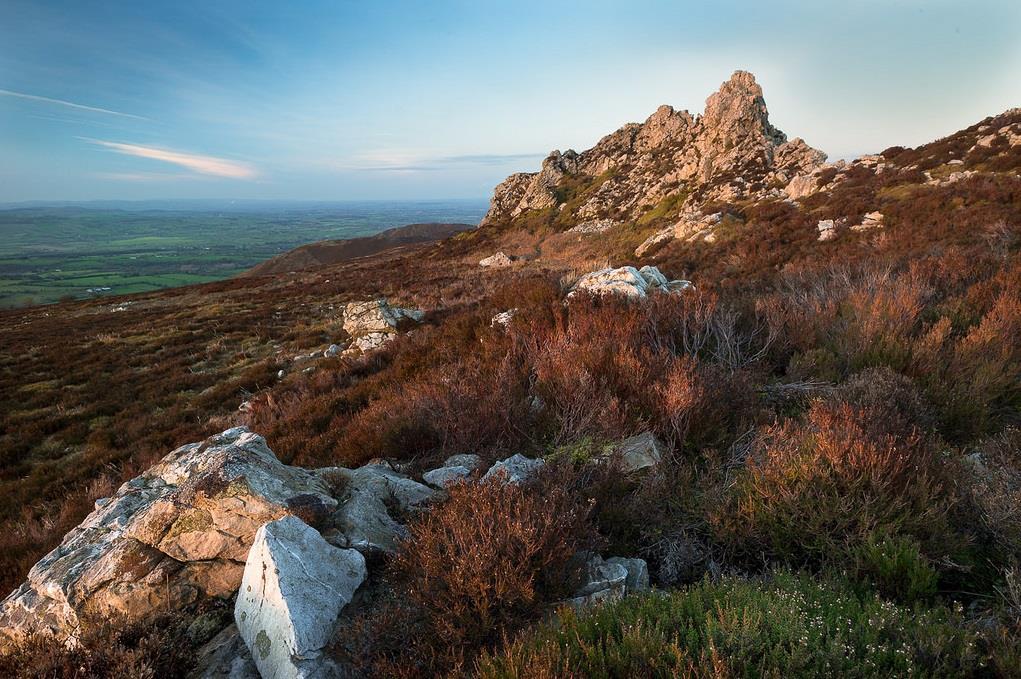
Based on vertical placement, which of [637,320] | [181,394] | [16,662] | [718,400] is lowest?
[181,394]

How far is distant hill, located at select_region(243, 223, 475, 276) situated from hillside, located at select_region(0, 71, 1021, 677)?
61.3 m

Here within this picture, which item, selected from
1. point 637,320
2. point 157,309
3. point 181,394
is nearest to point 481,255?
point 157,309

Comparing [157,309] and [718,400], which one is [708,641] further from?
[157,309]

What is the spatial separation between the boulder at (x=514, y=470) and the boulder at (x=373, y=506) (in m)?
0.54

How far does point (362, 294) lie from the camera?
29.3 metres

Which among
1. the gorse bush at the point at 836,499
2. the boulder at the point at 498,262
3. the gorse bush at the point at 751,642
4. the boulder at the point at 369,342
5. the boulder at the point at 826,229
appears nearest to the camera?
the gorse bush at the point at 751,642

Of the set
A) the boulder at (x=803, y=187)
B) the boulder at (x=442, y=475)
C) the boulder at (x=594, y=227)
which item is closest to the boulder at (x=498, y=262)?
the boulder at (x=594, y=227)

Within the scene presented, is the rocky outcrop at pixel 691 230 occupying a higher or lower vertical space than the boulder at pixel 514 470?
higher

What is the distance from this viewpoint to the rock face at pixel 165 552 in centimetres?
319

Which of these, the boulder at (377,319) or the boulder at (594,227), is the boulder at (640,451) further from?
the boulder at (594,227)

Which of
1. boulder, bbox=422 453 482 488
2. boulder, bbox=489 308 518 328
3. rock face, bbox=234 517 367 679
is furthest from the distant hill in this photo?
rock face, bbox=234 517 367 679

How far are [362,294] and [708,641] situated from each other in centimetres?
2928

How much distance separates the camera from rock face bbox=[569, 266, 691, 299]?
945 centimetres

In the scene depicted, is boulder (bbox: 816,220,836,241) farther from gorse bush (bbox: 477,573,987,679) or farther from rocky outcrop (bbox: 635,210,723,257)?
gorse bush (bbox: 477,573,987,679)
